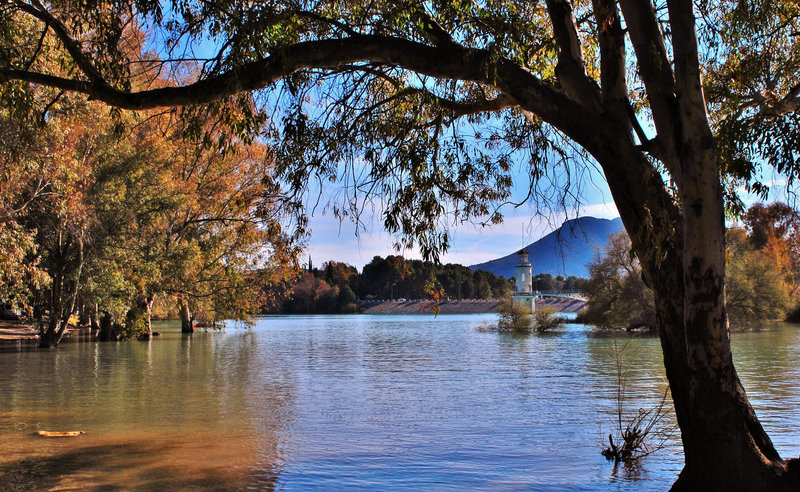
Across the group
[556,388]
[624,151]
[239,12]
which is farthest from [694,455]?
[556,388]

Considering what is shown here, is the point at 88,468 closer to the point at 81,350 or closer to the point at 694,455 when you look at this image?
the point at 694,455

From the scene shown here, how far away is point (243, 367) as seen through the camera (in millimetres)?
19656

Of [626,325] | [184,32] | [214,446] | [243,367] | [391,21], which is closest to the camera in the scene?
[391,21]

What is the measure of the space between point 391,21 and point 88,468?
554cm

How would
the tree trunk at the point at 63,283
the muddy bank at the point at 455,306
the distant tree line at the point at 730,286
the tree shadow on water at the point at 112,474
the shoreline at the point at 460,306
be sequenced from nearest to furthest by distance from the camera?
the tree shadow on water at the point at 112,474 < the tree trunk at the point at 63,283 < the distant tree line at the point at 730,286 < the shoreline at the point at 460,306 < the muddy bank at the point at 455,306

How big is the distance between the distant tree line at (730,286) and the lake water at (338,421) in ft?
47.4

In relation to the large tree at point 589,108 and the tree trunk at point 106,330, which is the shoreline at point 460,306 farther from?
the large tree at point 589,108

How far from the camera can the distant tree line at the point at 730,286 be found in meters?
35.2

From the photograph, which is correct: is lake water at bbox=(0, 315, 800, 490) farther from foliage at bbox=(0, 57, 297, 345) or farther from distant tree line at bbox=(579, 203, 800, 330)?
distant tree line at bbox=(579, 203, 800, 330)

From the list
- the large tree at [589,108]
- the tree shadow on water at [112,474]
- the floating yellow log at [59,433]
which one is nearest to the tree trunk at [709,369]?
the large tree at [589,108]

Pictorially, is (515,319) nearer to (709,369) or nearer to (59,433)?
(59,433)

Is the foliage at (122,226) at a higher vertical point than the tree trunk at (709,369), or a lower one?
higher

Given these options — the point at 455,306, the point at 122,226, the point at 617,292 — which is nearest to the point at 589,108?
the point at 122,226

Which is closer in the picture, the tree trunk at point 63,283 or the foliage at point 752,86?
the foliage at point 752,86
